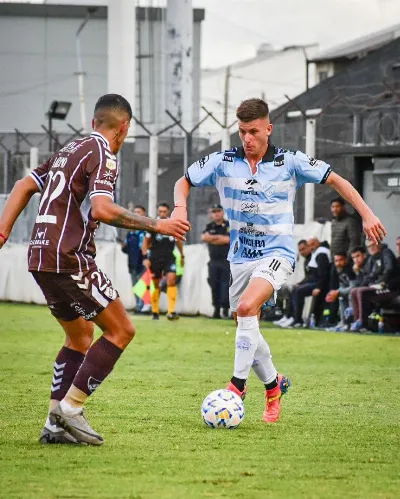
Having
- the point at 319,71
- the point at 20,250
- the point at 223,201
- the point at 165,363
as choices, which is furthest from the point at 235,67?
the point at 223,201

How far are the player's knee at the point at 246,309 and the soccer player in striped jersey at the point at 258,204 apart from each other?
0.09ft

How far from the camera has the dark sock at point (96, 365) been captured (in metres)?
7.65

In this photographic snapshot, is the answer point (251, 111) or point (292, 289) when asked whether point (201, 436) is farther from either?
point (292, 289)

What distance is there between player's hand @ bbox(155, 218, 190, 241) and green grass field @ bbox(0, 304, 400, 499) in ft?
4.22

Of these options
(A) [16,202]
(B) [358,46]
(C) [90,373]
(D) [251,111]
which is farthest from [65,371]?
(B) [358,46]

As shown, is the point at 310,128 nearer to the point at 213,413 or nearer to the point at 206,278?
the point at 206,278

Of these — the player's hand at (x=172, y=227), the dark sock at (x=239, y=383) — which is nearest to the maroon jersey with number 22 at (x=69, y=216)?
the player's hand at (x=172, y=227)

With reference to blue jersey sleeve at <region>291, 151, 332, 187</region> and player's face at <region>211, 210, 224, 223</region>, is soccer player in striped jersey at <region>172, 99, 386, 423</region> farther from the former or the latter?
player's face at <region>211, 210, 224, 223</region>

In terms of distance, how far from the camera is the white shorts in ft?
30.0

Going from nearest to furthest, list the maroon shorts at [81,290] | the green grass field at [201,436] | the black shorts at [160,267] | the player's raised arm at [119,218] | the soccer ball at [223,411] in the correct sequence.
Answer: the green grass field at [201,436] < the player's raised arm at [119,218] < the maroon shorts at [81,290] < the soccer ball at [223,411] < the black shorts at [160,267]

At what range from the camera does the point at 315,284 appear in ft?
72.0

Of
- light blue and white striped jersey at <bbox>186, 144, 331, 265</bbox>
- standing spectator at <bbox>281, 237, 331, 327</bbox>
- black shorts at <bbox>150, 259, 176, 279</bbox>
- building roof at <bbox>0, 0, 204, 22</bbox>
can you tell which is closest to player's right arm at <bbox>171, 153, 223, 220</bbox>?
light blue and white striped jersey at <bbox>186, 144, 331, 265</bbox>

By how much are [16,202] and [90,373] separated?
1.16 metres

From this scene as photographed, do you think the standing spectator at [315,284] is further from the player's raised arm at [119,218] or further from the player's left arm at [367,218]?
the player's raised arm at [119,218]
